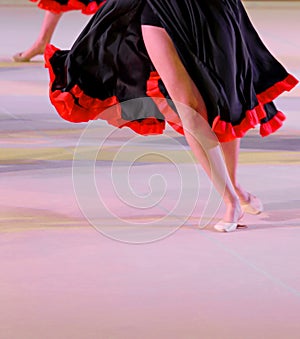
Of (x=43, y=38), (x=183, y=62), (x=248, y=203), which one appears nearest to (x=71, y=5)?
(x=43, y=38)

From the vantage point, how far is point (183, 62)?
3.32 metres

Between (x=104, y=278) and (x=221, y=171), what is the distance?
558 millimetres

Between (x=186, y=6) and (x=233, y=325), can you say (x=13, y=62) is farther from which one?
(x=233, y=325)

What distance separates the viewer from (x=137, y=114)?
3.72m

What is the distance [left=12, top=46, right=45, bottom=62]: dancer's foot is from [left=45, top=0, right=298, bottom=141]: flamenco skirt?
9.85 ft

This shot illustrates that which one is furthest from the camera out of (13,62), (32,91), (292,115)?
(13,62)

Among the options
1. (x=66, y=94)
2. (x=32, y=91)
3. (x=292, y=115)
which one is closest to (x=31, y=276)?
(x=66, y=94)

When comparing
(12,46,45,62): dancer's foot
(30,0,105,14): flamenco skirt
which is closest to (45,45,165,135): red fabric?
(30,0,105,14): flamenco skirt

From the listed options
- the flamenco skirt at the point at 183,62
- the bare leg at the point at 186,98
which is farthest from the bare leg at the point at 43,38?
the bare leg at the point at 186,98

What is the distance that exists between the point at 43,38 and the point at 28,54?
5.3 inches

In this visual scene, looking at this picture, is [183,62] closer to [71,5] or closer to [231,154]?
[231,154]

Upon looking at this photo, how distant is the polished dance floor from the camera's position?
105 inches

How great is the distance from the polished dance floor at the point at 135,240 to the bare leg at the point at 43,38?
140 cm

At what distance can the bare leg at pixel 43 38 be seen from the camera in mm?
6570
